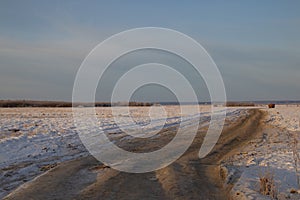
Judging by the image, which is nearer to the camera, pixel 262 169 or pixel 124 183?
pixel 124 183

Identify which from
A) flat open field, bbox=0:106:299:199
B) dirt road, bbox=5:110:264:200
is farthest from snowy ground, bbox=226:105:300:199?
A: dirt road, bbox=5:110:264:200

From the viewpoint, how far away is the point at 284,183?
28.4 ft

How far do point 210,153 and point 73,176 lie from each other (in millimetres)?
5907

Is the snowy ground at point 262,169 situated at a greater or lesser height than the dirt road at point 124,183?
greater

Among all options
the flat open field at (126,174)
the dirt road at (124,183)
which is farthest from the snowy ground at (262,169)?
the dirt road at (124,183)

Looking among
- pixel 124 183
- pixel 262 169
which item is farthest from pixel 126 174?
pixel 262 169

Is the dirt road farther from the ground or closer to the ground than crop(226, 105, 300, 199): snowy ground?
closer to the ground

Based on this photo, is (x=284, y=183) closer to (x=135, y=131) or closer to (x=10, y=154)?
(x=10, y=154)

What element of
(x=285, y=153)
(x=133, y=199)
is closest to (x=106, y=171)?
(x=133, y=199)

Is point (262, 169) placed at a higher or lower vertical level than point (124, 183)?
higher

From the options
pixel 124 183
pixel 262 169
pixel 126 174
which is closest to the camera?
pixel 124 183

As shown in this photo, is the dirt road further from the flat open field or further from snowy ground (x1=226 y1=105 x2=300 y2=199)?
snowy ground (x1=226 y1=105 x2=300 y2=199)

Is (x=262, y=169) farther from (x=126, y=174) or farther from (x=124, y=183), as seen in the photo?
(x=124, y=183)

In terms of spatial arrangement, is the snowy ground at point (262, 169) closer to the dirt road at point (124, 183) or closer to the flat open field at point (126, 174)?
the flat open field at point (126, 174)
